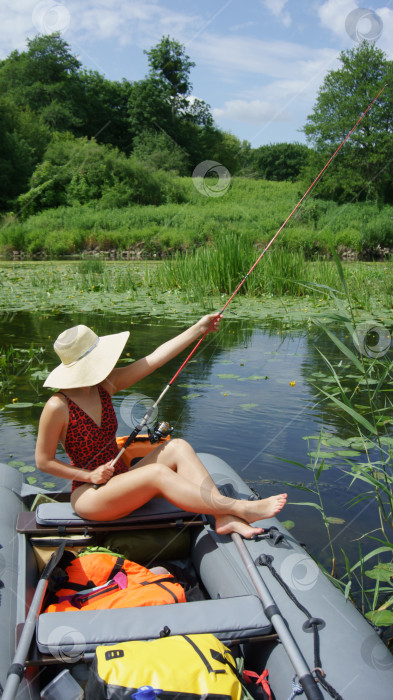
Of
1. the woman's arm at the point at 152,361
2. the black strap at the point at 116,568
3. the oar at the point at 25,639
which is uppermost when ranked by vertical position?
the woman's arm at the point at 152,361

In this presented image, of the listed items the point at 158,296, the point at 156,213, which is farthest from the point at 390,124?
the point at 158,296

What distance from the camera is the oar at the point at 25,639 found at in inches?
54.1

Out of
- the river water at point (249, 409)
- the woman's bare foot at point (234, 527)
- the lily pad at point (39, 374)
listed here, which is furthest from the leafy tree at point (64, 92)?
the woman's bare foot at point (234, 527)

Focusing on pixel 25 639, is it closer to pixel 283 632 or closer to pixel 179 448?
pixel 283 632

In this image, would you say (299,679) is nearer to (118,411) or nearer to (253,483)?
(253,483)

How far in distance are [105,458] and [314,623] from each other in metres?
1.11

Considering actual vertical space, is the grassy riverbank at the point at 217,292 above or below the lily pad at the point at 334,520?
above

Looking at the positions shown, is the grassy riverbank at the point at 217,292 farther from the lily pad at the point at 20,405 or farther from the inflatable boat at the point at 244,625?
the inflatable boat at the point at 244,625

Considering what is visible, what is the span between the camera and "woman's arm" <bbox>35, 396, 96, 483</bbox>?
7.48ft

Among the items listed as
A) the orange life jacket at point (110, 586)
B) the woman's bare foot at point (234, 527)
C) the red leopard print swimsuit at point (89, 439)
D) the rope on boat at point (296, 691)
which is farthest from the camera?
the red leopard print swimsuit at point (89, 439)

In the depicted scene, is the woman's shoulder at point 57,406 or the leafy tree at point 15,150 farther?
the leafy tree at point 15,150

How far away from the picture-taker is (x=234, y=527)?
215 centimetres

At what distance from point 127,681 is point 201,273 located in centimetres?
811

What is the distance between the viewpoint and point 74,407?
7.69ft
